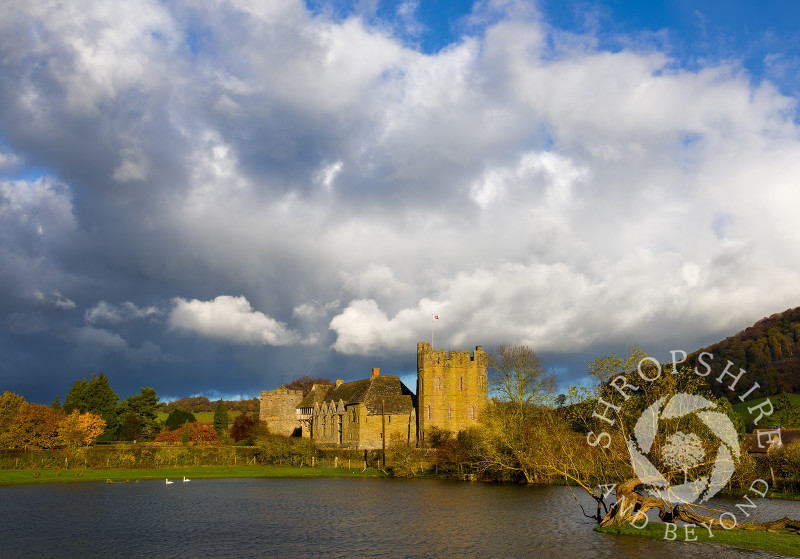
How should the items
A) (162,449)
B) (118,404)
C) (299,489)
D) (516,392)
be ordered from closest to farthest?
(299,489), (516,392), (162,449), (118,404)

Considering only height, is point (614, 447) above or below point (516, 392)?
below

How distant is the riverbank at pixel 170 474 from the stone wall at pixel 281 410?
29431mm

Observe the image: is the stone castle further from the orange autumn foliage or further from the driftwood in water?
the driftwood in water

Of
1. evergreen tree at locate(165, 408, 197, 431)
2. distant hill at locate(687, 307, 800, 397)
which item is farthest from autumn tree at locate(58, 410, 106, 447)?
distant hill at locate(687, 307, 800, 397)

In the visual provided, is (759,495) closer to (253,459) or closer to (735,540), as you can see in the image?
(735,540)

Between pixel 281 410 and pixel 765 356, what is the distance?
76.0 meters

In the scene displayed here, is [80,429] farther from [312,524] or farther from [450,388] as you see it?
[312,524]

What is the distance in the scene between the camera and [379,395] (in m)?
76.1

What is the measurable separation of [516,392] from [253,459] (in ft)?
111

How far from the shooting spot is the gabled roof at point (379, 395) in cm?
7444

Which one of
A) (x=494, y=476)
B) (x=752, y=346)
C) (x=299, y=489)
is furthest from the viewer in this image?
(x=752, y=346)

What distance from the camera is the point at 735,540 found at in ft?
70.0

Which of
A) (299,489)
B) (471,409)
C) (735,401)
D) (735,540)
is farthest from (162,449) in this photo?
(735,401)

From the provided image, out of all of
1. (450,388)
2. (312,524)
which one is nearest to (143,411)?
(450,388)
